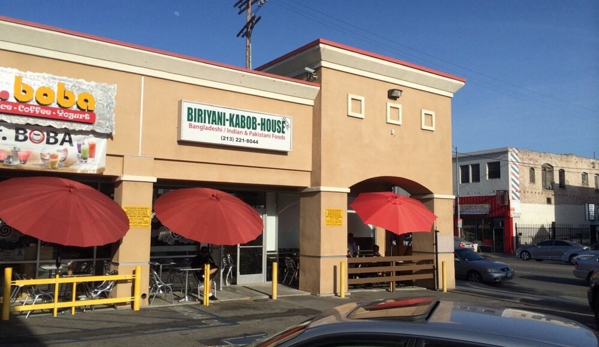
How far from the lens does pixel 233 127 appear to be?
14219 millimetres

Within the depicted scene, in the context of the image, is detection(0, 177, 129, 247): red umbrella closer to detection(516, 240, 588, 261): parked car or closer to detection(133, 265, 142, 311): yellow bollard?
detection(133, 265, 142, 311): yellow bollard

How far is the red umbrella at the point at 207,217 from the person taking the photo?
39.1ft

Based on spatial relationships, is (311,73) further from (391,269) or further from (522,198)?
(522,198)

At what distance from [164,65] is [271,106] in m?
3.24


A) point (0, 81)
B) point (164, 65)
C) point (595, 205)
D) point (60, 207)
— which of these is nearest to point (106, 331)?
point (60, 207)

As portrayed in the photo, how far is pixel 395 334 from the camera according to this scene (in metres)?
3.07

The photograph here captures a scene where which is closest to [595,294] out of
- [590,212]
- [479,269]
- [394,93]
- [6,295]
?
[394,93]

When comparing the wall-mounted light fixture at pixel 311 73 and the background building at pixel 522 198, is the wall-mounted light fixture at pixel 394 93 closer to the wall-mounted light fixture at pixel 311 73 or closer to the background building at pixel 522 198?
the wall-mounted light fixture at pixel 311 73

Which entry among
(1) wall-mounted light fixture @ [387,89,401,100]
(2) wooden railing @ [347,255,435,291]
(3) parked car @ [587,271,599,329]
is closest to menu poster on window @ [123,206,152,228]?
(2) wooden railing @ [347,255,435,291]

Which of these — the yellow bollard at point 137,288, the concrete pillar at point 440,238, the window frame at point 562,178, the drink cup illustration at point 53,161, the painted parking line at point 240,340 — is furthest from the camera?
the window frame at point 562,178

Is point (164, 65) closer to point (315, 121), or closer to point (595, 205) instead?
point (315, 121)

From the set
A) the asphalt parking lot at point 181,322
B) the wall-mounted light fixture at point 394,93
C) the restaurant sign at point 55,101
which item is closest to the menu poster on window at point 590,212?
the asphalt parking lot at point 181,322

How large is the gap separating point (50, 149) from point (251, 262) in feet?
24.0

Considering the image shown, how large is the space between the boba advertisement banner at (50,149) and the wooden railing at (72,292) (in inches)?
93.6
